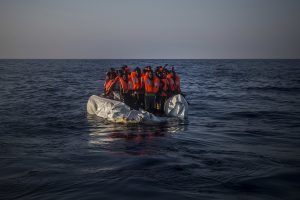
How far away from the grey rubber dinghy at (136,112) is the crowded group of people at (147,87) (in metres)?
0.51

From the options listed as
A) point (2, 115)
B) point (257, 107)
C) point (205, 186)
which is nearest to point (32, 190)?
point (205, 186)

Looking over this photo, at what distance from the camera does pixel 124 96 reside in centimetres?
1602

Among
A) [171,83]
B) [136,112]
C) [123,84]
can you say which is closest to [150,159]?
[136,112]

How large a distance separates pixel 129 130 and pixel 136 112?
45.4 inches

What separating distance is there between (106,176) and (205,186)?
2.46 metres

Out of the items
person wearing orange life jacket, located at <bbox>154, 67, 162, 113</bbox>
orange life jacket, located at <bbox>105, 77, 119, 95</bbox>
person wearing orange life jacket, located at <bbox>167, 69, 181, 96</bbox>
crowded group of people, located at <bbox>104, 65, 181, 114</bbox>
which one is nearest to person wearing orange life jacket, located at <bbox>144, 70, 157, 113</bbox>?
crowded group of people, located at <bbox>104, 65, 181, 114</bbox>

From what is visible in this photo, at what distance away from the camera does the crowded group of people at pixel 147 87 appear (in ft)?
50.4

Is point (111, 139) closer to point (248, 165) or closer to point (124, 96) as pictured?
point (124, 96)

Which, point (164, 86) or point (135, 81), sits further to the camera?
point (164, 86)

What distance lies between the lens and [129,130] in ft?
46.8

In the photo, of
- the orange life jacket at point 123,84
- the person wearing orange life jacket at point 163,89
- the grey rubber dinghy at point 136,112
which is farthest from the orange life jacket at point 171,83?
the orange life jacket at point 123,84

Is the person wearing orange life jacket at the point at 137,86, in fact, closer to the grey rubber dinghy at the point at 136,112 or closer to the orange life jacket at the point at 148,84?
the orange life jacket at the point at 148,84

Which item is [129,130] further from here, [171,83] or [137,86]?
[171,83]

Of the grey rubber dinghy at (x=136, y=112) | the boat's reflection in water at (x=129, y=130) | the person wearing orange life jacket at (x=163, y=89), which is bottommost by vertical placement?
the boat's reflection in water at (x=129, y=130)
